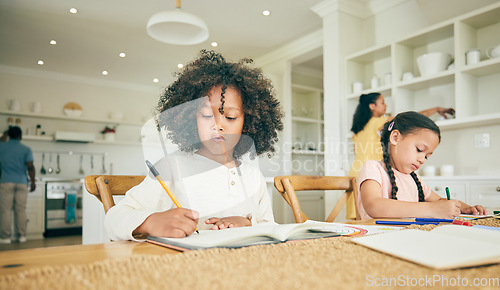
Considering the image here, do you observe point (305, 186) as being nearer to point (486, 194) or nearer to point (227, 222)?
point (227, 222)

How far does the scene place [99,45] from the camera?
197 inches

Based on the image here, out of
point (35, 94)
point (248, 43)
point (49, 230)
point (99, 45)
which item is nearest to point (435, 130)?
point (248, 43)

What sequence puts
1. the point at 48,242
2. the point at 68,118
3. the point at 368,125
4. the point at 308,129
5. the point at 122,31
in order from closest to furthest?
the point at 368,125
the point at 122,31
the point at 48,242
the point at 308,129
the point at 68,118

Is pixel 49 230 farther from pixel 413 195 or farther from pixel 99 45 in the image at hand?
pixel 413 195

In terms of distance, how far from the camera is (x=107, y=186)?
38.9 inches

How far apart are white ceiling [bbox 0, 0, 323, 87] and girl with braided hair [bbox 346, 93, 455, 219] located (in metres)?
1.39

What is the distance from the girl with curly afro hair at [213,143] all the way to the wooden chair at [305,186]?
143 mm

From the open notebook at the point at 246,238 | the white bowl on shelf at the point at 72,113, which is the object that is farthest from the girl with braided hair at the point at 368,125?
the white bowl on shelf at the point at 72,113

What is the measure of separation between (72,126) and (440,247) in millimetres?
6941

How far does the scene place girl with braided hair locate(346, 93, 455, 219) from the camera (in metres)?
3.12

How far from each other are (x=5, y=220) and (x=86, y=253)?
5.15m

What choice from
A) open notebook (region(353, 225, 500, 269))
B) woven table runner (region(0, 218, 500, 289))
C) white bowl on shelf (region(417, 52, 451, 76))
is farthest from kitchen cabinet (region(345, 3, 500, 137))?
woven table runner (region(0, 218, 500, 289))

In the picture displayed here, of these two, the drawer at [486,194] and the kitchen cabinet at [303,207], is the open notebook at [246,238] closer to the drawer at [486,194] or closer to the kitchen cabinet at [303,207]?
the drawer at [486,194]

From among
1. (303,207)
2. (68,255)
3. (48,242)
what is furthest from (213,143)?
(48,242)
